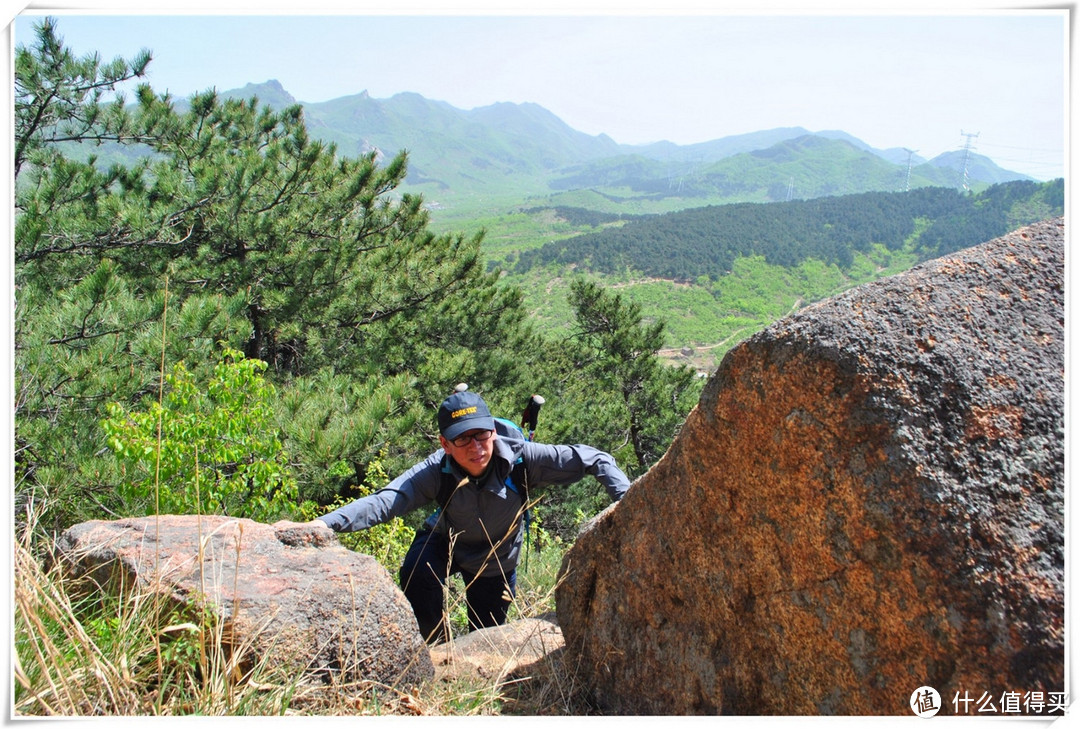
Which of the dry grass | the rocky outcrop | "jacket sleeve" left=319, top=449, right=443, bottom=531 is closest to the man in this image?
"jacket sleeve" left=319, top=449, right=443, bottom=531

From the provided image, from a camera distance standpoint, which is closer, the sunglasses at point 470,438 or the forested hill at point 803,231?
the sunglasses at point 470,438

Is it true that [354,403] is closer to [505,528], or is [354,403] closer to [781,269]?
[505,528]

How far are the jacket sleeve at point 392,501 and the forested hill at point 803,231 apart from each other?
82.8 m

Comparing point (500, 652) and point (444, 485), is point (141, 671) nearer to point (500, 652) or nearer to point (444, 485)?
point (500, 652)

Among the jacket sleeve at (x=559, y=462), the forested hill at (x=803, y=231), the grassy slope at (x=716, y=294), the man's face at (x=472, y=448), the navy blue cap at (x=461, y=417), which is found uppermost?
the forested hill at (x=803, y=231)

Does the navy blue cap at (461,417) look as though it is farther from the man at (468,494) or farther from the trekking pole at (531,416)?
the trekking pole at (531,416)

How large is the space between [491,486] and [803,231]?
108295mm

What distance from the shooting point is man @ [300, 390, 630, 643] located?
3215 millimetres

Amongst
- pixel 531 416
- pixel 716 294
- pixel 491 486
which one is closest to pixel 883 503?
pixel 491 486

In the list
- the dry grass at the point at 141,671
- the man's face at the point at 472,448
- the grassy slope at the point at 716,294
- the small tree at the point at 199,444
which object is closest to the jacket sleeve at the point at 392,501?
the man's face at the point at 472,448

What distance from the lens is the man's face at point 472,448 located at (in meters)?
3.25

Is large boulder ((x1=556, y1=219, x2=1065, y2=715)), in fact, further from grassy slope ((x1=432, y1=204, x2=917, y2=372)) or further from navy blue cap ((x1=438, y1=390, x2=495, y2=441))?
grassy slope ((x1=432, y1=204, x2=917, y2=372))

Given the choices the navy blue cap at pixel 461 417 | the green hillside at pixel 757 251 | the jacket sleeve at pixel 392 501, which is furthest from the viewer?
the green hillside at pixel 757 251

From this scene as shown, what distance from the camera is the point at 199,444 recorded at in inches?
153
